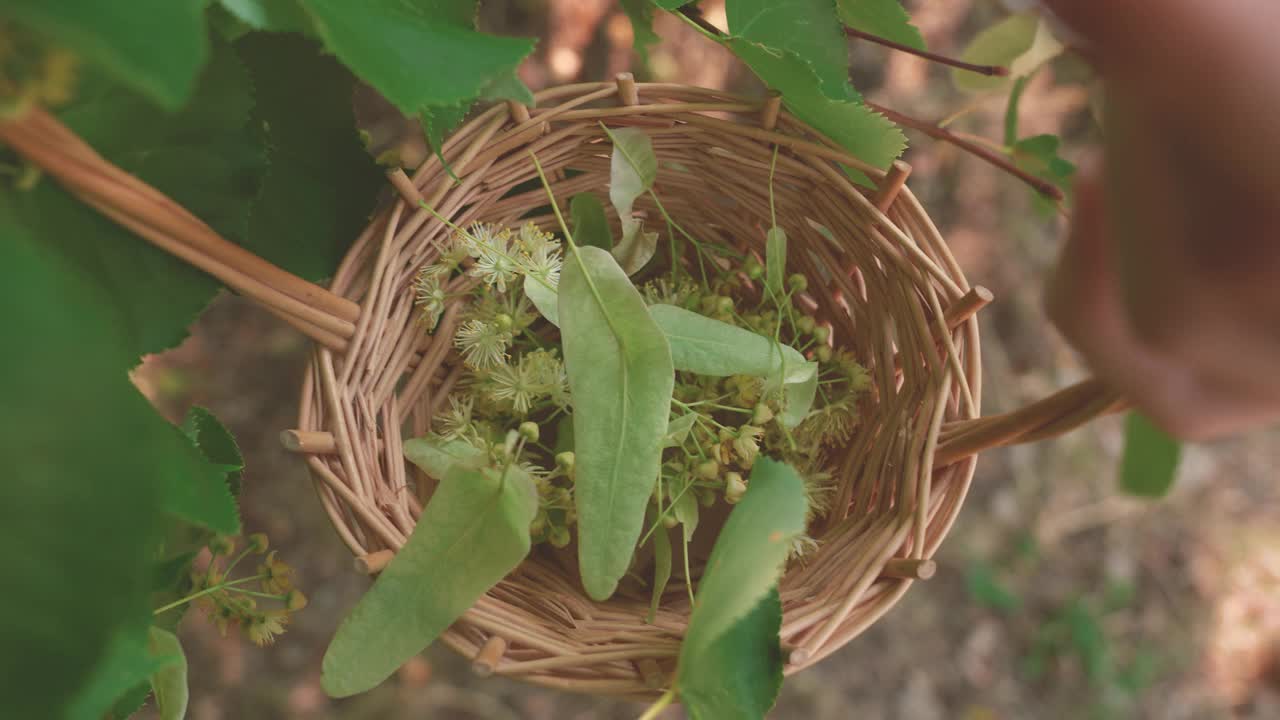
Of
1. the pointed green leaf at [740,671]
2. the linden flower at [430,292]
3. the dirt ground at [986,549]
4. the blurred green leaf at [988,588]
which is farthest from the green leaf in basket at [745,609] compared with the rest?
the blurred green leaf at [988,588]

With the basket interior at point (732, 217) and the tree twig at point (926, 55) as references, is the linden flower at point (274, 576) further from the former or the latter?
the tree twig at point (926, 55)

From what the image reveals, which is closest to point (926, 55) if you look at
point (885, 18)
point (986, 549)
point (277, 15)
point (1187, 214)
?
point (885, 18)

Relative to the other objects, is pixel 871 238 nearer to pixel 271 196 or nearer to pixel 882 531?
pixel 882 531

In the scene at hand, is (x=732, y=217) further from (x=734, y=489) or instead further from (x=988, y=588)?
(x=988, y=588)

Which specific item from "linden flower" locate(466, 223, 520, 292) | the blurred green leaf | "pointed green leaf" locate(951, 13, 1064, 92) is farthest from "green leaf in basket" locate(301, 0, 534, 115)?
the blurred green leaf

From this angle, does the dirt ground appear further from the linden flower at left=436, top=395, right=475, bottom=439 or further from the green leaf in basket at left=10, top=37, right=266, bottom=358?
the green leaf in basket at left=10, top=37, right=266, bottom=358

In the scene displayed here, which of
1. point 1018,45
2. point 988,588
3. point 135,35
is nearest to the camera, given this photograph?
point 135,35

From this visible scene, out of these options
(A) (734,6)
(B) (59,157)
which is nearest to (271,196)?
(B) (59,157)
